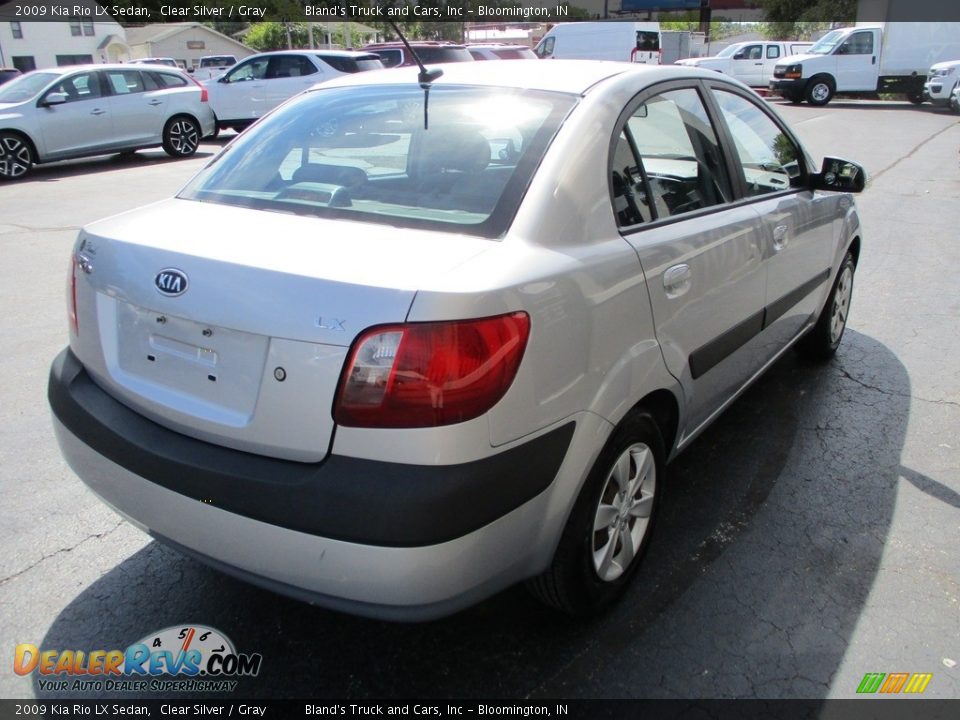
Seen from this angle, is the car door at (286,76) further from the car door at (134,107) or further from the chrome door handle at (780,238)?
Result: the chrome door handle at (780,238)

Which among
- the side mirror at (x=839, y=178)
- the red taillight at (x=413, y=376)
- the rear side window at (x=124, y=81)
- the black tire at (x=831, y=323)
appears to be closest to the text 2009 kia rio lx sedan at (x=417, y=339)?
the red taillight at (x=413, y=376)

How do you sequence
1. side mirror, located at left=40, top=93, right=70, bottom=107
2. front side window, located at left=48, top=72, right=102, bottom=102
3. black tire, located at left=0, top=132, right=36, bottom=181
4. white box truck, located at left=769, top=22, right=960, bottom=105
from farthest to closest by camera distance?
white box truck, located at left=769, top=22, right=960, bottom=105 → front side window, located at left=48, top=72, right=102, bottom=102 → side mirror, located at left=40, top=93, right=70, bottom=107 → black tire, located at left=0, top=132, right=36, bottom=181

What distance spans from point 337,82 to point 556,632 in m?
2.30

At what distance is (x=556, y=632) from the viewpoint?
2.54m

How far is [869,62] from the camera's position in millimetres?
24812

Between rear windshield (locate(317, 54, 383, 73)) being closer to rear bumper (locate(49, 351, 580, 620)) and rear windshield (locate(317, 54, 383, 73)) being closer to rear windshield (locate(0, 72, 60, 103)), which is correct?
rear windshield (locate(0, 72, 60, 103))

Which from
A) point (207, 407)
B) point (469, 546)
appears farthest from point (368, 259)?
point (469, 546)

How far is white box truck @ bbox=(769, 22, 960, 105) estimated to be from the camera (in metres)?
24.6

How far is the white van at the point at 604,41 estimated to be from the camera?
84.0 ft

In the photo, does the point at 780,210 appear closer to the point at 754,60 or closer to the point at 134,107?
the point at 134,107

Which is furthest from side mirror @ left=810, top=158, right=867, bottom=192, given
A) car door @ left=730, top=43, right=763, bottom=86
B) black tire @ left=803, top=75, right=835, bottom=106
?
car door @ left=730, top=43, right=763, bottom=86

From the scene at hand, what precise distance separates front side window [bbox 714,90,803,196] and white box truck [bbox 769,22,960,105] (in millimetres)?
23457

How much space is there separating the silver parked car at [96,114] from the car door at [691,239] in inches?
455

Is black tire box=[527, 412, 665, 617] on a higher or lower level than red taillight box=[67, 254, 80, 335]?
lower
